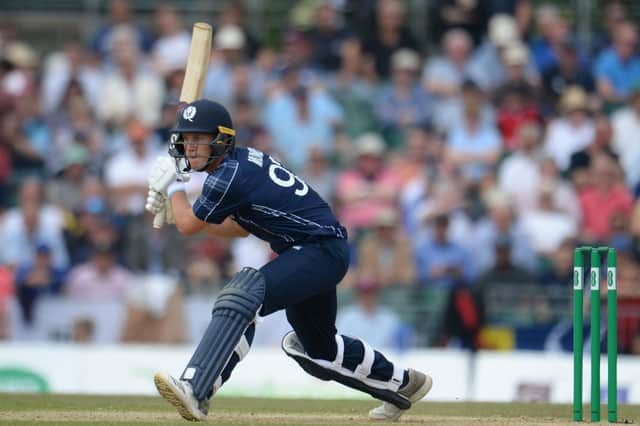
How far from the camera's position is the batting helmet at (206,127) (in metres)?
7.54

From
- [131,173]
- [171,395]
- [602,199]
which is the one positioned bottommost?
[171,395]

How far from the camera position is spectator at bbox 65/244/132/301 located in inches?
526

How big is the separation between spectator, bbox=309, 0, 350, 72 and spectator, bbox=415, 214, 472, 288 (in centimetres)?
316

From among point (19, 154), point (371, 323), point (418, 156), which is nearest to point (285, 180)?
point (371, 323)

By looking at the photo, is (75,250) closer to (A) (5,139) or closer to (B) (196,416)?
(A) (5,139)

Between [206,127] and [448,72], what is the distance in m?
8.54

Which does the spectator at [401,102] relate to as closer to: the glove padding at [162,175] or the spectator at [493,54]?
the spectator at [493,54]

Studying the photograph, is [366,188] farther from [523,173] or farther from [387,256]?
[523,173]

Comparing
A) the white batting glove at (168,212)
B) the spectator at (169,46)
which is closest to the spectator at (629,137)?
the spectator at (169,46)

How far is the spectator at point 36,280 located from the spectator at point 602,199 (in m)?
5.25

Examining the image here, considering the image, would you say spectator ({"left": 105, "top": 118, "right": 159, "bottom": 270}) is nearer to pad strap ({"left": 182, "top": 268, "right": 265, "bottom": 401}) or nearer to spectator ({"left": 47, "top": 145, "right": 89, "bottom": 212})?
spectator ({"left": 47, "top": 145, "right": 89, "bottom": 212})

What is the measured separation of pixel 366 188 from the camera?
14117 mm

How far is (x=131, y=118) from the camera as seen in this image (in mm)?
15273

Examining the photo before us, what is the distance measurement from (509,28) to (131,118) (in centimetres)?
450
